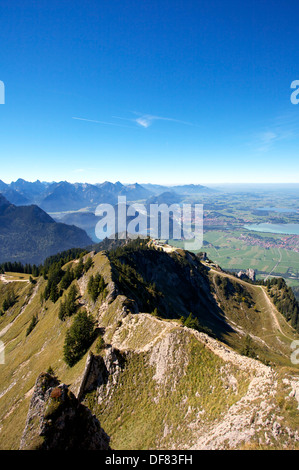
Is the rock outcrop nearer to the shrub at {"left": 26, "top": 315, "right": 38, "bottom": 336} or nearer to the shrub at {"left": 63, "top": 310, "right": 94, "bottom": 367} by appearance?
the shrub at {"left": 63, "top": 310, "right": 94, "bottom": 367}

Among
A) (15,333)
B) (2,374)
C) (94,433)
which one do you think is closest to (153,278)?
(15,333)

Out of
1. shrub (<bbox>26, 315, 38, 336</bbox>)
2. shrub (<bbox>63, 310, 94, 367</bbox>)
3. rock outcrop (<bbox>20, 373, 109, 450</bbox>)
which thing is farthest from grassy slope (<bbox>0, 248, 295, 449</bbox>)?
shrub (<bbox>26, 315, 38, 336</bbox>)

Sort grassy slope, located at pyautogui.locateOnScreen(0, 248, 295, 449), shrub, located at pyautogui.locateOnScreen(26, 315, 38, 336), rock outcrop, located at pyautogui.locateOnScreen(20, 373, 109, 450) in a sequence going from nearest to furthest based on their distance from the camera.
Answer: rock outcrop, located at pyautogui.locateOnScreen(20, 373, 109, 450), grassy slope, located at pyautogui.locateOnScreen(0, 248, 295, 449), shrub, located at pyautogui.locateOnScreen(26, 315, 38, 336)

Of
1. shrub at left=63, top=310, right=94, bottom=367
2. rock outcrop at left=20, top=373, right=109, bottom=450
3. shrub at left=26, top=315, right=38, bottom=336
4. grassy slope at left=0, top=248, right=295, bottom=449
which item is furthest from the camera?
shrub at left=26, top=315, right=38, bottom=336

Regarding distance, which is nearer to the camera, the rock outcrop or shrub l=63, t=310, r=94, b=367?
the rock outcrop

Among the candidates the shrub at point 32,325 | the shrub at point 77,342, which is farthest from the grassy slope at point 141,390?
the shrub at point 32,325

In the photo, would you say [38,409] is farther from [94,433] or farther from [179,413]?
[179,413]

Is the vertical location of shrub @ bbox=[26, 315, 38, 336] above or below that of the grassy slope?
below

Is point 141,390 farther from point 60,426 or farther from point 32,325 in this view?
point 32,325
